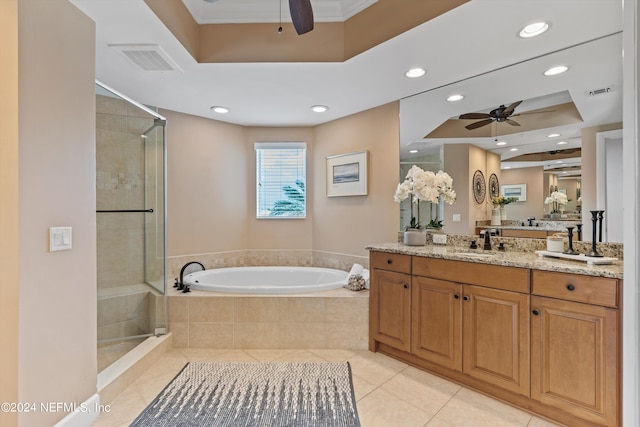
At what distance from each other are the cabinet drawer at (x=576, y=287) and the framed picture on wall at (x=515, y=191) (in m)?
0.83

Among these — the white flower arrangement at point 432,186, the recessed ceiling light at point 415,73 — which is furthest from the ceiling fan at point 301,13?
the white flower arrangement at point 432,186

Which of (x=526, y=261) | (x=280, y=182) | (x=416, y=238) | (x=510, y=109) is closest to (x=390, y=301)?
(x=416, y=238)

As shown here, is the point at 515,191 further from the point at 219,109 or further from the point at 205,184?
the point at 205,184

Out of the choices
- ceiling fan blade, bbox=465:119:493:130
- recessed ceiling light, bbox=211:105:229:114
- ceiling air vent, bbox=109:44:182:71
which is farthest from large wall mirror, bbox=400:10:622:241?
ceiling air vent, bbox=109:44:182:71

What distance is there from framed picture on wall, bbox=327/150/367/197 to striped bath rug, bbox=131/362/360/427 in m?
1.81

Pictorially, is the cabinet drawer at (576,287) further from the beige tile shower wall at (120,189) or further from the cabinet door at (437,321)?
the beige tile shower wall at (120,189)

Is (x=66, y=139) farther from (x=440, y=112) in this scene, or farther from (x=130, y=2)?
(x=440, y=112)

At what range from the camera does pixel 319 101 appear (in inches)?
116

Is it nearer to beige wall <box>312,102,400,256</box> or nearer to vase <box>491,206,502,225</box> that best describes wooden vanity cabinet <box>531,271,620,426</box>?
vase <box>491,206,502,225</box>

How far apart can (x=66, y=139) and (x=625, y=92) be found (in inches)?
100

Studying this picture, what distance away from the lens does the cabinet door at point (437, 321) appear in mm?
2031

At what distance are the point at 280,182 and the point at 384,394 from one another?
2647 millimetres

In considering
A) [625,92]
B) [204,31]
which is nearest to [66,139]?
[204,31]

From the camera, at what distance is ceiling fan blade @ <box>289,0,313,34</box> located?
1.35 m
